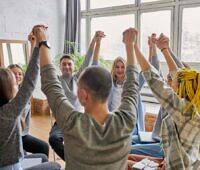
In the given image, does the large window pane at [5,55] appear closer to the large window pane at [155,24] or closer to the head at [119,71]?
the large window pane at [155,24]

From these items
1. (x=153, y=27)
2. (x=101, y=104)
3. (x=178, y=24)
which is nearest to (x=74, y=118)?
(x=101, y=104)

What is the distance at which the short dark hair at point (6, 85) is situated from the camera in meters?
1.39

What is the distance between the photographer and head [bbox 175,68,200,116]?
135 centimetres

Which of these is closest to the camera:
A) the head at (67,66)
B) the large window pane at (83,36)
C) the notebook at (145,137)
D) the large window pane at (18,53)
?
the notebook at (145,137)

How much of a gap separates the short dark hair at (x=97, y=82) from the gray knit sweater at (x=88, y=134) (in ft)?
0.28

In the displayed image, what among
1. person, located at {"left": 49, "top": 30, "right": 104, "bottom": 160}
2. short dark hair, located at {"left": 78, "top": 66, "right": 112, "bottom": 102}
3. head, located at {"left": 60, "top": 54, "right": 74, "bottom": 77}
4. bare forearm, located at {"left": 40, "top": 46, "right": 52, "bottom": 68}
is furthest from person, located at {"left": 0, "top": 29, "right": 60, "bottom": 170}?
head, located at {"left": 60, "top": 54, "right": 74, "bottom": 77}

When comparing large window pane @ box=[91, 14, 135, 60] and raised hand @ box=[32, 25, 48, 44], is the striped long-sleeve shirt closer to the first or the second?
raised hand @ box=[32, 25, 48, 44]

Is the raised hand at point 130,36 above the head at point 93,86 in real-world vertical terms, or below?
above

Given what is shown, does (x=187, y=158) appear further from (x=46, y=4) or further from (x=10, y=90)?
(x=46, y=4)

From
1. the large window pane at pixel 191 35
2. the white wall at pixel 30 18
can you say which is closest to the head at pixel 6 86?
the large window pane at pixel 191 35

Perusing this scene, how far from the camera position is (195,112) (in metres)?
1.33

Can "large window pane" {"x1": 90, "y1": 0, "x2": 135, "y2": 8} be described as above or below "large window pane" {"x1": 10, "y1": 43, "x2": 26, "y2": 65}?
above

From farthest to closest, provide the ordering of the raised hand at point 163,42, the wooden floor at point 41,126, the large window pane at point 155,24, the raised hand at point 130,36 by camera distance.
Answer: the large window pane at point 155,24, the wooden floor at point 41,126, the raised hand at point 163,42, the raised hand at point 130,36

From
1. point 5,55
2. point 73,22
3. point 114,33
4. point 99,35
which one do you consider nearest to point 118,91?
point 99,35
